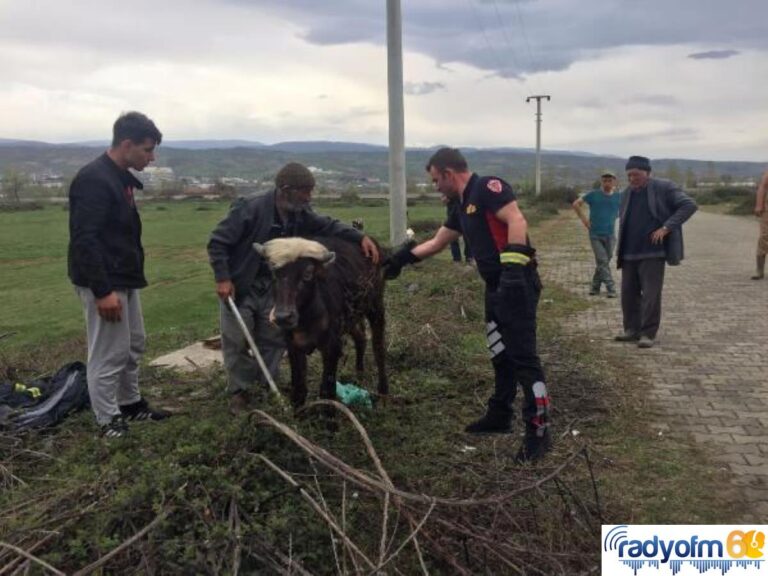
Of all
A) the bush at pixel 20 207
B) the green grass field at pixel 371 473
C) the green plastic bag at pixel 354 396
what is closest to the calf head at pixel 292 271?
the green grass field at pixel 371 473

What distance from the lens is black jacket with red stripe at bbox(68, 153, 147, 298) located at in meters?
4.96

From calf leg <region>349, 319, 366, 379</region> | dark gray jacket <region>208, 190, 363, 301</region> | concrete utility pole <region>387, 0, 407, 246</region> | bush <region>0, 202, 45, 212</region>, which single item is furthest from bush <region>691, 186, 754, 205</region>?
bush <region>0, 202, 45, 212</region>

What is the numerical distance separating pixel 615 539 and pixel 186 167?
19129 cm

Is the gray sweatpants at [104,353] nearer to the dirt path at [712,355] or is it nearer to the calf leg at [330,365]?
the calf leg at [330,365]

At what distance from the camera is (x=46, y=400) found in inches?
231

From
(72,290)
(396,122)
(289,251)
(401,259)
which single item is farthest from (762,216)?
(72,290)

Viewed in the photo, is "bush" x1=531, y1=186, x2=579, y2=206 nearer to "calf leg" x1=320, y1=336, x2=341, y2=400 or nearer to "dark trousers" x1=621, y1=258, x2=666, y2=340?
"dark trousers" x1=621, y1=258, x2=666, y2=340

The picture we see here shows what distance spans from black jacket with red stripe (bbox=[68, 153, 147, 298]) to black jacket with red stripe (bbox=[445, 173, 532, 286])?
2771 millimetres

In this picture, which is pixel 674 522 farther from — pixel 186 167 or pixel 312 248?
pixel 186 167

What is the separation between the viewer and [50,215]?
48719 mm

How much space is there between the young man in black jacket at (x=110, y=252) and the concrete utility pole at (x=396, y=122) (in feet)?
29.7

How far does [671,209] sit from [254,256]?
559cm

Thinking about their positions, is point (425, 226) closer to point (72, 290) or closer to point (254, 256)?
point (72, 290)

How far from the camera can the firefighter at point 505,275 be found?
4871 millimetres
